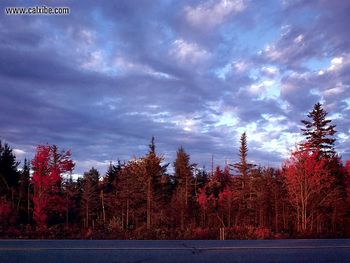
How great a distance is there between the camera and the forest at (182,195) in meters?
40.4

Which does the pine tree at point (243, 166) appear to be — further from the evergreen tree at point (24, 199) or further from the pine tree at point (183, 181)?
the evergreen tree at point (24, 199)

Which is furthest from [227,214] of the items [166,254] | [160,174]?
[166,254]

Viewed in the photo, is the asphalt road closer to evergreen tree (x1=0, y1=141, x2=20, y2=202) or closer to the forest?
the forest

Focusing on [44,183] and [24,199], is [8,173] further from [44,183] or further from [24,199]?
[44,183]

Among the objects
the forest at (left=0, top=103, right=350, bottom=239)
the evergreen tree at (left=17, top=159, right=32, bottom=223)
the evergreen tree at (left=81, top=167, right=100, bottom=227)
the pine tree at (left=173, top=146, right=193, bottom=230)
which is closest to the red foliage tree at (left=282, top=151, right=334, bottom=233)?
the forest at (left=0, top=103, right=350, bottom=239)

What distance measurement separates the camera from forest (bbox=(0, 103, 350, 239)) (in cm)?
4038

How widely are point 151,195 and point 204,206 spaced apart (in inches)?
366

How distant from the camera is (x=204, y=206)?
2008 inches

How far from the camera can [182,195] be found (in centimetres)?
4797

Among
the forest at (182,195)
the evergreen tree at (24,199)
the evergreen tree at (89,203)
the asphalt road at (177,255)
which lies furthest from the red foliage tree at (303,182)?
the evergreen tree at (24,199)

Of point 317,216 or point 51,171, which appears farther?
point 51,171

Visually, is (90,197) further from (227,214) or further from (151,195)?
(227,214)

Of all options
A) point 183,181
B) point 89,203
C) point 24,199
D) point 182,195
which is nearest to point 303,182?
point 182,195

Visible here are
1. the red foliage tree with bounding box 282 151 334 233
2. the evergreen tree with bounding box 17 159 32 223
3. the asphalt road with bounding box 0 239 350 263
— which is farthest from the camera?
the evergreen tree with bounding box 17 159 32 223
